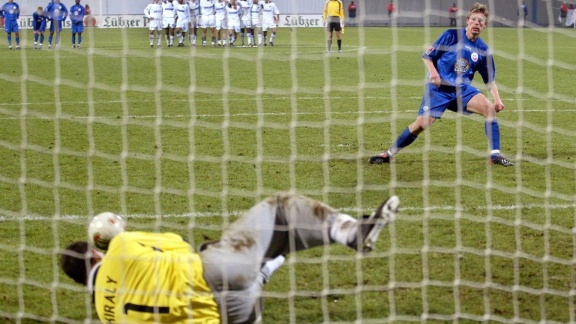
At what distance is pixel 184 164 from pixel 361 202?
2.38 meters

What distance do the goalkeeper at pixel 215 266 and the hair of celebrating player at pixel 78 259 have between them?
237mm

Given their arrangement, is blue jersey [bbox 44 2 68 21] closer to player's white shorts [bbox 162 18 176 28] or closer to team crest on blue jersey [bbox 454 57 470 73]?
player's white shorts [bbox 162 18 176 28]

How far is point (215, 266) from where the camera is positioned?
3969mm

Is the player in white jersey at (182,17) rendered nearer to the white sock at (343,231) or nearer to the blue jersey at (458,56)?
the blue jersey at (458,56)

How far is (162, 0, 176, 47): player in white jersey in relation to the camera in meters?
28.5

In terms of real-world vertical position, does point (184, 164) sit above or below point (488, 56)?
below

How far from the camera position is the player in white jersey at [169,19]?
93.4 ft

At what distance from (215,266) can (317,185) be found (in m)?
3.90

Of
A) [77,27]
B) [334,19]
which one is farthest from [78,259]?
[77,27]

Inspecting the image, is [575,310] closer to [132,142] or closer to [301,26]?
[132,142]

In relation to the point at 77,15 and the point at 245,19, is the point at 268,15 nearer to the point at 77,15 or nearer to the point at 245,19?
the point at 245,19

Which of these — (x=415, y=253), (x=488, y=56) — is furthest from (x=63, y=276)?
(x=488, y=56)

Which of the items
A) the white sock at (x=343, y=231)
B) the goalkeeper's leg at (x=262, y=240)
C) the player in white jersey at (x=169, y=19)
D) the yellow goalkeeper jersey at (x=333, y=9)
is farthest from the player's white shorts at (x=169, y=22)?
the white sock at (x=343, y=231)

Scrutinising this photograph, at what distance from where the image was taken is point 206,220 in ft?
→ 21.5
